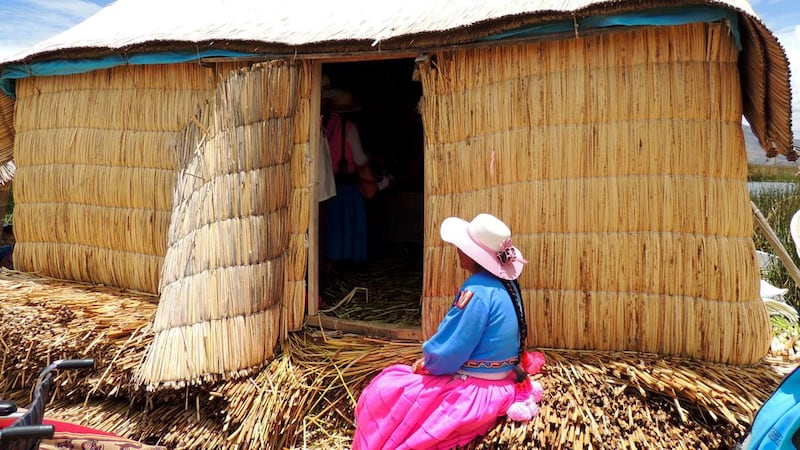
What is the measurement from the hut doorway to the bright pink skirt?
1.06 metres

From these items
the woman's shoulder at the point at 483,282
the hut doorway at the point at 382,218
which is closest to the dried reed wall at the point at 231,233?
the hut doorway at the point at 382,218

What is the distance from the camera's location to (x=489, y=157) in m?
4.06

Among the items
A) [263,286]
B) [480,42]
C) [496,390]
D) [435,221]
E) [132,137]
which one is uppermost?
[480,42]

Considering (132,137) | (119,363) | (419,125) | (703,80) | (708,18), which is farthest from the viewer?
(419,125)

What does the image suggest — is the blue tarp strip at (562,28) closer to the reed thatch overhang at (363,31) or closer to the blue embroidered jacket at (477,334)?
the reed thatch overhang at (363,31)

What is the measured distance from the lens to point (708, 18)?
11.1ft

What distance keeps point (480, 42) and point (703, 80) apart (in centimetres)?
121

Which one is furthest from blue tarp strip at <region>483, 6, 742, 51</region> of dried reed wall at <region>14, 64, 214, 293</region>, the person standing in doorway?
dried reed wall at <region>14, 64, 214, 293</region>

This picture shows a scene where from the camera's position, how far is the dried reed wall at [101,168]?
16.4 feet

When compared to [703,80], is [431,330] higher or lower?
lower

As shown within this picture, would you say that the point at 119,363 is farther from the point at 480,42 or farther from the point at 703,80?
the point at 703,80

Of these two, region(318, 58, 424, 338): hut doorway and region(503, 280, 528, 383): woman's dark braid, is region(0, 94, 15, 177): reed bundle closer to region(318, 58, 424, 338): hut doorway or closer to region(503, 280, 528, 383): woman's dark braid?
region(318, 58, 424, 338): hut doorway

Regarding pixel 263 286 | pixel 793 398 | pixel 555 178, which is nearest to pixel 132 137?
pixel 263 286

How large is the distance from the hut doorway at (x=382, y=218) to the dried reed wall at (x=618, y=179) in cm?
112
